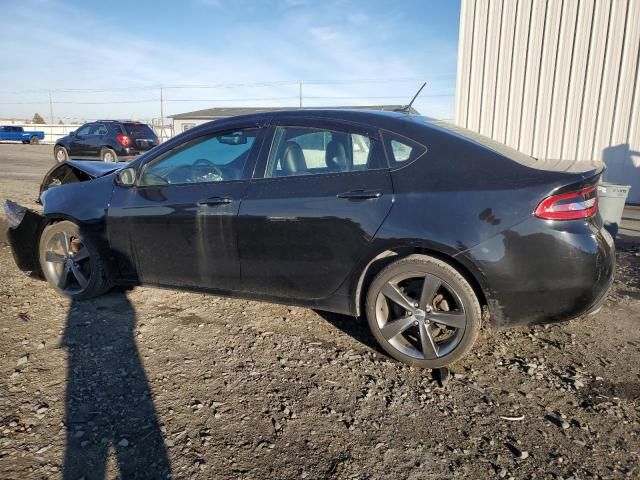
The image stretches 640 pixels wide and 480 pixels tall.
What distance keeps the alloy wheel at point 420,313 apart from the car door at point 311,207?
0.34 m

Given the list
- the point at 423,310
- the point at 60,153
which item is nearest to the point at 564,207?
the point at 423,310

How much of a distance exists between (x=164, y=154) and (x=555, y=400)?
3.25 metres

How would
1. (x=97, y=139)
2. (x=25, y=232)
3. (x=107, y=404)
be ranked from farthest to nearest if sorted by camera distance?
1. (x=97, y=139)
2. (x=25, y=232)
3. (x=107, y=404)

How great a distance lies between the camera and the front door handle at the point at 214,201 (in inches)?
133

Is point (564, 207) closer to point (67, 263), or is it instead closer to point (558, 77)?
point (67, 263)

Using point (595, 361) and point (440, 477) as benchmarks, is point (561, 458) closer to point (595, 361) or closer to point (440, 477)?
point (440, 477)

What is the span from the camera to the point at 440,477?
2105 millimetres

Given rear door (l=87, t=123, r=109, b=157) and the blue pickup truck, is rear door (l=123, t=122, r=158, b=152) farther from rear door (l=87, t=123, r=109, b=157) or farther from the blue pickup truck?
the blue pickup truck

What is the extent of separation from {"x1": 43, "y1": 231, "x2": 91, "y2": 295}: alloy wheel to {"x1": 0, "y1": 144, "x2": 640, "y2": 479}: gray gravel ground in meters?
0.30

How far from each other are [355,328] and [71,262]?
8.42 ft

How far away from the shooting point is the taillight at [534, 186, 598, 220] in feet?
8.66

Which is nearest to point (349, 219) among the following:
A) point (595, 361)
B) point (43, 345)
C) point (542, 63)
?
point (595, 361)

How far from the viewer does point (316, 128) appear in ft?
10.8

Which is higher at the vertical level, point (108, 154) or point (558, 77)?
point (558, 77)
